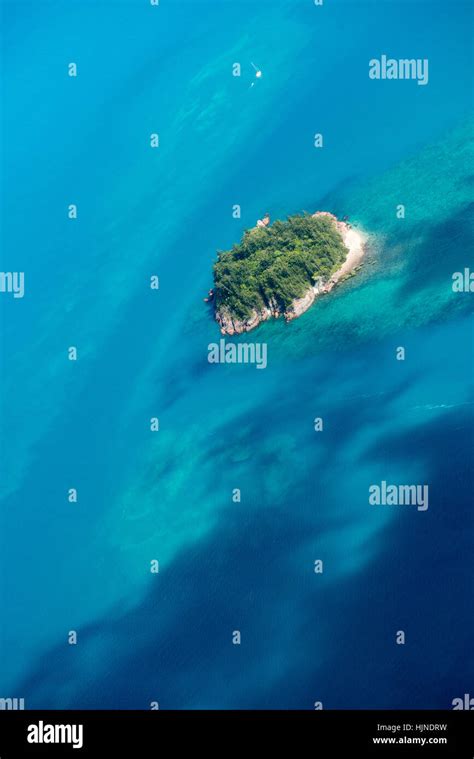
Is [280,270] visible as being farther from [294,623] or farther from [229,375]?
[294,623]

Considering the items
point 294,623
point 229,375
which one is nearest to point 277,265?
point 229,375

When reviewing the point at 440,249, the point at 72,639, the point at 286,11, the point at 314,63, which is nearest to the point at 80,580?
the point at 72,639

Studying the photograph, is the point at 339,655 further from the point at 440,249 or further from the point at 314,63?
the point at 314,63

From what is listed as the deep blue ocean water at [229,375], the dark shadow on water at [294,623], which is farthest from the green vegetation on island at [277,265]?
the dark shadow on water at [294,623]

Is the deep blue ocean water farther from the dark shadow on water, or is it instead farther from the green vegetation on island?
the green vegetation on island

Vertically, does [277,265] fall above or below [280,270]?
above
